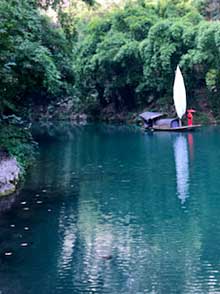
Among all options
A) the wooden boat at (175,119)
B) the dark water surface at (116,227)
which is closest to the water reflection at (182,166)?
the dark water surface at (116,227)

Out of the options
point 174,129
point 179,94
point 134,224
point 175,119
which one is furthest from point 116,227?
point 179,94

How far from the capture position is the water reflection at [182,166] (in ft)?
41.8

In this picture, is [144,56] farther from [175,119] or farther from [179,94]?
[175,119]

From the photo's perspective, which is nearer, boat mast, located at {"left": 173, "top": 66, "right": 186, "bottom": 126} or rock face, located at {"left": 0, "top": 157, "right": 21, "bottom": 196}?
rock face, located at {"left": 0, "top": 157, "right": 21, "bottom": 196}

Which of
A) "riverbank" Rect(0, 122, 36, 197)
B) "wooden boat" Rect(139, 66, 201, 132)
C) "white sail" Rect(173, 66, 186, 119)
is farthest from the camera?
"white sail" Rect(173, 66, 186, 119)

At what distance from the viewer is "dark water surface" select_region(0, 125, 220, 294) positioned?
7.61 metres

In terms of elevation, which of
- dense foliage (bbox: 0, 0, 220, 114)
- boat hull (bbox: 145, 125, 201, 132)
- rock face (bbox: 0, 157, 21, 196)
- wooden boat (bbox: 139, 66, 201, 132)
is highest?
dense foliage (bbox: 0, 0, 220, 114)

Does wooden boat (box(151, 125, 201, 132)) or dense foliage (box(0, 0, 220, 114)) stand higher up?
dense foliage (box(0, 0, 220, 114))

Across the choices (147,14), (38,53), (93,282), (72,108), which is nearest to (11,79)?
(38,53)

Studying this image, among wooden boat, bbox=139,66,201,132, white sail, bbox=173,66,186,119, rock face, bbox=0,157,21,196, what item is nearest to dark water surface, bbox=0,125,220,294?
rock face, bbox=0,157,21,196

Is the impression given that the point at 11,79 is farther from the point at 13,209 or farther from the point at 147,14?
the point at 147,14

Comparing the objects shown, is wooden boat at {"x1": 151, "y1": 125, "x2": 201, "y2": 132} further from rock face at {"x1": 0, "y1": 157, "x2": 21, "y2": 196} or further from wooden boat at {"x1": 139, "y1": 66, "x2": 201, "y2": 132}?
rock face at {"x1": 0, "y1": 157, "x2": 21, "y2": 196}

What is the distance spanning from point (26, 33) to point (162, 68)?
56.9 feet

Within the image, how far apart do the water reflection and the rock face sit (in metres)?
3.48
